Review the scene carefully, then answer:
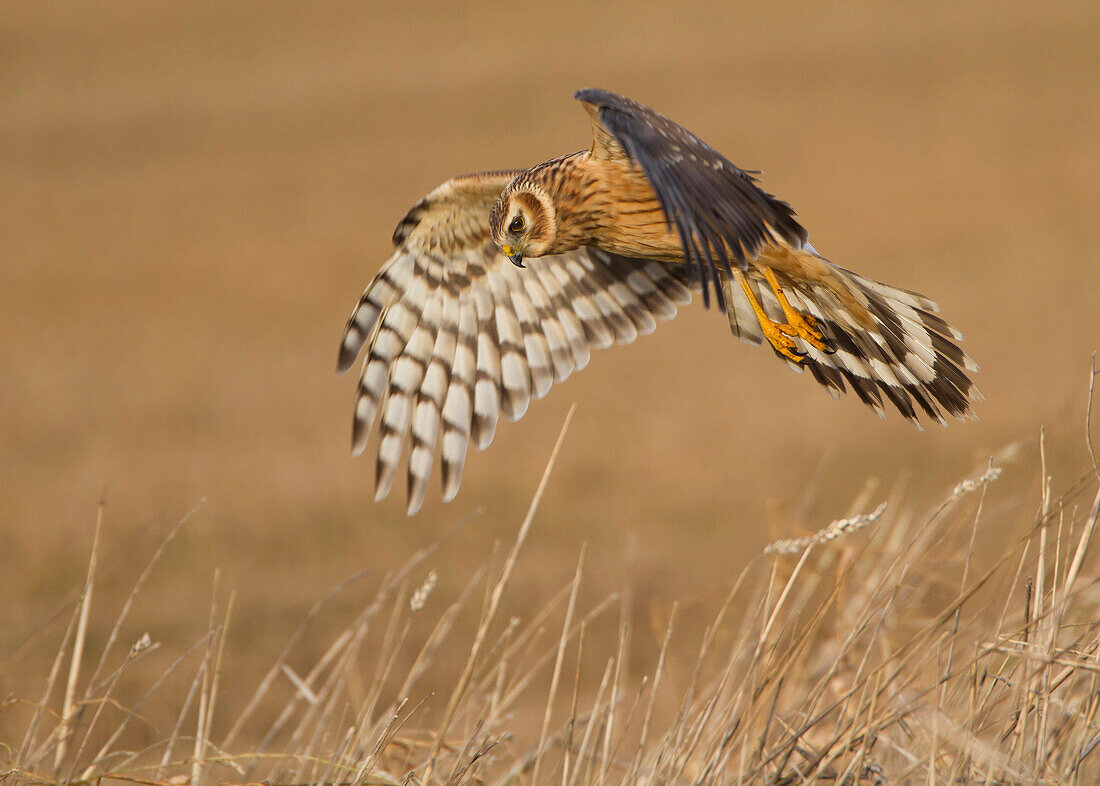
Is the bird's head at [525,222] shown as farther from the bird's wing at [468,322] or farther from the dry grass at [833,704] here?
the dry grass at [833,704]

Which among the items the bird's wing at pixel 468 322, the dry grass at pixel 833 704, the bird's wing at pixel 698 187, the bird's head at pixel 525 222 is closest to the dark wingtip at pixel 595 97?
the bird's wing at pixel 698 187

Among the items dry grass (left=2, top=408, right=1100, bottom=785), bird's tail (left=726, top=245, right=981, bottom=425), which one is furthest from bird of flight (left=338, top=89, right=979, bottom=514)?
dry grass (left=2, top=408, right=1100, bottom=785)

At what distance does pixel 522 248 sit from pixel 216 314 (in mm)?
6384

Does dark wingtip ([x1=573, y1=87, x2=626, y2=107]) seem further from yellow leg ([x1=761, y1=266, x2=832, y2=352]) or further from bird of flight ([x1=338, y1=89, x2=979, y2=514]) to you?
yellow leg ([x1=761, y1=266, x2=832, y2=352])

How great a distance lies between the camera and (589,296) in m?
2.99

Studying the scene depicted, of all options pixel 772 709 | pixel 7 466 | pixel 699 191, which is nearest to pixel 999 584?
pixel 772 709

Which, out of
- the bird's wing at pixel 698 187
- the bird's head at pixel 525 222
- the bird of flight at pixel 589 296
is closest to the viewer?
the bird's wing at pixel 698 187

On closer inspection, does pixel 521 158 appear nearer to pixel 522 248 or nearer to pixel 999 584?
pixel 522 248

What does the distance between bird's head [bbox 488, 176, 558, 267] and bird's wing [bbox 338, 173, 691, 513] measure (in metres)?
0.22

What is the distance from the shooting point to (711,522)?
5930 mm

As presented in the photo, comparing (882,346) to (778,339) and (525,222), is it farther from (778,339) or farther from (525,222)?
(525,222)

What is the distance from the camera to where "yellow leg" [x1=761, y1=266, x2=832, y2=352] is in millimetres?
2336

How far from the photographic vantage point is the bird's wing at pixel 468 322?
9.23 ft

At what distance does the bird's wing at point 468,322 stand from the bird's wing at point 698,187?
27.4 inches
